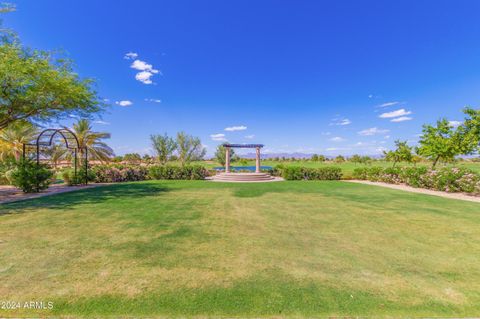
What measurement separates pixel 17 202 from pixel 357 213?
13.1 m

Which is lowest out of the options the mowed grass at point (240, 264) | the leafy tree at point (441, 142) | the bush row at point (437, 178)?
the mowed grass at point (240, 264)

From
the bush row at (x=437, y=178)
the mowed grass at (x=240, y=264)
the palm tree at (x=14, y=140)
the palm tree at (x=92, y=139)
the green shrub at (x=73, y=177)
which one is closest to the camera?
the mowed grass at (x=240, y=264)

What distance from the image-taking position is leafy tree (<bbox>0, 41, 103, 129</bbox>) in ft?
28.2

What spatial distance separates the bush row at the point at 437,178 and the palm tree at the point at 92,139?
87.7 ft

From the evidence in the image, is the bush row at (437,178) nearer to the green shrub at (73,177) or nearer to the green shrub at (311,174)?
the green shrub at (311,174)

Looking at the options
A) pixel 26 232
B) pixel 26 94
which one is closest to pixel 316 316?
pixel 26 232

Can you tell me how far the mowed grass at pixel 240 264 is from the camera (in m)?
2.52

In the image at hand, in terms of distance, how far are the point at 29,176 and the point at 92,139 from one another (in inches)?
498

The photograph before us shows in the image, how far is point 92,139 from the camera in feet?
71.7

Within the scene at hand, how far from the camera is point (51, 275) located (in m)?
3.11

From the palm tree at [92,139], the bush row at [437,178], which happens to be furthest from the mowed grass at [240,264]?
the palm tree at [92,139]

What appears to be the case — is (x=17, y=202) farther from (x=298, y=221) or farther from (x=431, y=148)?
(x=431, y=148)

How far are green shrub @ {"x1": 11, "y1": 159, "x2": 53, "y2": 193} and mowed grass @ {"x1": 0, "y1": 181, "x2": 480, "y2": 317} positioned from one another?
5515 millimetres

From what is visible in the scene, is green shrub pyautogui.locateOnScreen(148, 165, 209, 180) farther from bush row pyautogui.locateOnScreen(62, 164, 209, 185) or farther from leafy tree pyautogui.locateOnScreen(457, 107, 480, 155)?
leafy tree pyautogui.locateOnScreen(457, 107, 480, 155)
